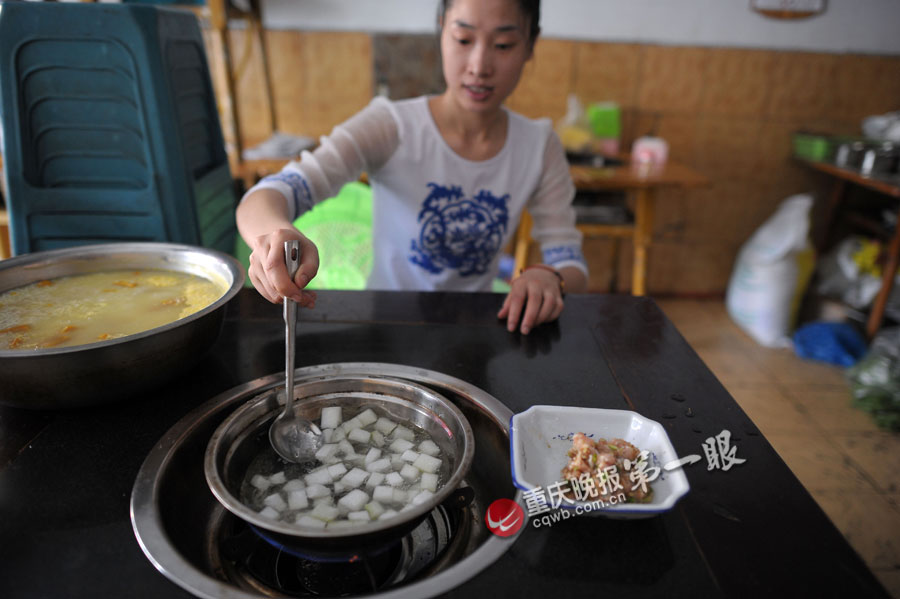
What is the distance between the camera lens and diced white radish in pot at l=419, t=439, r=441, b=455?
2.79 ft

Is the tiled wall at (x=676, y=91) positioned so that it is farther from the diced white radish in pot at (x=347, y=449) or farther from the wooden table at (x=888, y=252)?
the diced white radish in pot at (x=347, y=449)

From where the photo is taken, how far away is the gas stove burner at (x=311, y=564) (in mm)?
739

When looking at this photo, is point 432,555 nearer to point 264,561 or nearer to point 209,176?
point 264,561

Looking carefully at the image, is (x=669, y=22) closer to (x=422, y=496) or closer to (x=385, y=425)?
(x=385, y=425)

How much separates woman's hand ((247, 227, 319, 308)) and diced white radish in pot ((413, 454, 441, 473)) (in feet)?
1.01

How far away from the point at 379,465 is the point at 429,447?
0.08m

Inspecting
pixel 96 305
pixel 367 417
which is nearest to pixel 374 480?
pixel 367 417

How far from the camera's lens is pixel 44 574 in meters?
0.62

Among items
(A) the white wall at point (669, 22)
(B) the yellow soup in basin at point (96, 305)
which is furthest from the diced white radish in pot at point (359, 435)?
(A) the white wall at point (669, 22)

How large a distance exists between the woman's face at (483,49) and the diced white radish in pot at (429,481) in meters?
1.11

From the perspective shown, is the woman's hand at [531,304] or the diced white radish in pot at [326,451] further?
the woman's hand at [531,304]

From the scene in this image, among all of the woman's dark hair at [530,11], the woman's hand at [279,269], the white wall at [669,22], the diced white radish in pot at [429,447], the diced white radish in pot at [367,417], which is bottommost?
the diced white radish in pot at [429,447]

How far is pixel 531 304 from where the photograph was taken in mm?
1219

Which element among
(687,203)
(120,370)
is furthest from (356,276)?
(687,203)
